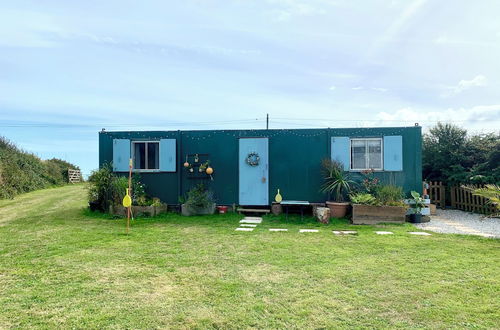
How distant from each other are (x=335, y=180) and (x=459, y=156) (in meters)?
6.04

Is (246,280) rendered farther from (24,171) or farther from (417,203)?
(24,171)

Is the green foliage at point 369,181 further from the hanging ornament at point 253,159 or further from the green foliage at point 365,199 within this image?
the hanging ornament at point 253,159

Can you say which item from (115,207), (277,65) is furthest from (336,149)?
(115,207)

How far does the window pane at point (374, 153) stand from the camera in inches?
345

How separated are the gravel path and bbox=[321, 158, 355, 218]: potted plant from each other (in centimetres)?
189

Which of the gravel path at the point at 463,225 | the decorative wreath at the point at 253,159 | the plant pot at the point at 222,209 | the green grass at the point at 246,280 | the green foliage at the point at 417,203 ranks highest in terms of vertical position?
the decorative wreath at the point at 253,159

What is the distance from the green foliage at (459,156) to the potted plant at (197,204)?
8638 mm

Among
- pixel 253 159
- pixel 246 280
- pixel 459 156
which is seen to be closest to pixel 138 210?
pixel 253 159

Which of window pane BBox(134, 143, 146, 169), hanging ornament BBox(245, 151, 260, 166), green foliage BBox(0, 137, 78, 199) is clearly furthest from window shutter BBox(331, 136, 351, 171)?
green foliage BBox(0, 137, 78, 199)

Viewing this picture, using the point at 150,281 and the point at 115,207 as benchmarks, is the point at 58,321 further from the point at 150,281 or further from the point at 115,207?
the point at 115,207

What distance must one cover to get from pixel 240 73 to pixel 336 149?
3803mm

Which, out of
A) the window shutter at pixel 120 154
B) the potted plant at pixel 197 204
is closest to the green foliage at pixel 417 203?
the potted plant at pixel 197 204

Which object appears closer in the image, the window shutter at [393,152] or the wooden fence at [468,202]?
the window shutter at [393,152]

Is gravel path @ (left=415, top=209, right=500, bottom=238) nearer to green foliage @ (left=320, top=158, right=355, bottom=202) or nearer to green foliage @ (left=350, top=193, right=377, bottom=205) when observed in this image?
green foliage @ (left=350, top=193, right=377, bottom=205)
